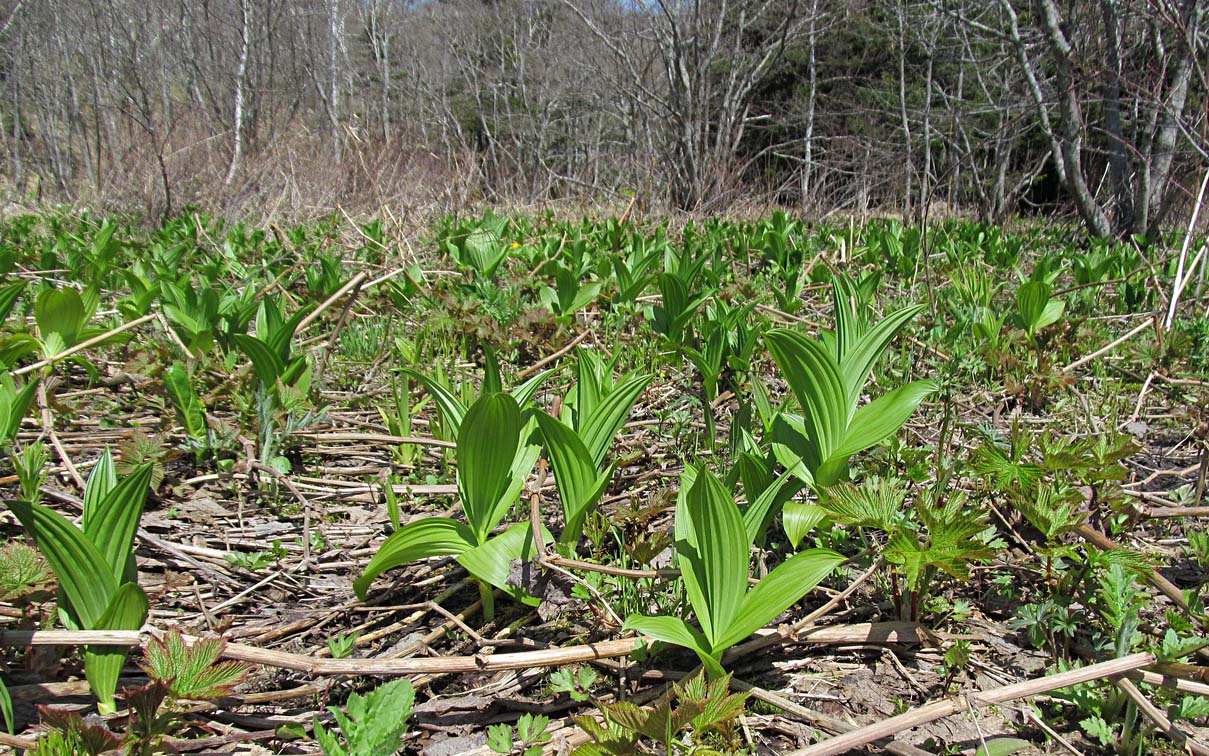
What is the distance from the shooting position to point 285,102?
1444cm

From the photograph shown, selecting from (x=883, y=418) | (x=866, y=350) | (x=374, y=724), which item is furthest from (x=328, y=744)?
(x=866, y=350)

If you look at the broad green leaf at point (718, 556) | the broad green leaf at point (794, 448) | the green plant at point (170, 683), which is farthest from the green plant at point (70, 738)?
the broad green leaf at point (794, 448)

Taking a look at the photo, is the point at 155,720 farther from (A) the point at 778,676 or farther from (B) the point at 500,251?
(B) the point at 500,251

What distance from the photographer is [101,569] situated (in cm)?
124

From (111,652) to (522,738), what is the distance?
2.29 feet

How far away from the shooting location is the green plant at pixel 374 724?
3.56 feet

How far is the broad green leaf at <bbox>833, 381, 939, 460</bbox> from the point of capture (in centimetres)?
167

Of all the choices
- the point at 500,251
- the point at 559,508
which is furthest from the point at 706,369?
the point at 500,251

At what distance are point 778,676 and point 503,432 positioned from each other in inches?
27.4

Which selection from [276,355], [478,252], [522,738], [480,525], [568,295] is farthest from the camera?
[478,252]

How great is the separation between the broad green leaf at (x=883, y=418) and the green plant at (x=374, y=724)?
1038 mm

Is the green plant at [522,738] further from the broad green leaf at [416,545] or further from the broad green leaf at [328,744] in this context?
the broad green leaf at [416,545]

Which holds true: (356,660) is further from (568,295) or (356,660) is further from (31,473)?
(568,295)

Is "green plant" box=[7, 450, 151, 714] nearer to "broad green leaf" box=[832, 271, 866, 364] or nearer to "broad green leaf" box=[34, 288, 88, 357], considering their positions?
"broad green leaf" box=[832, 271, 866, 364]
